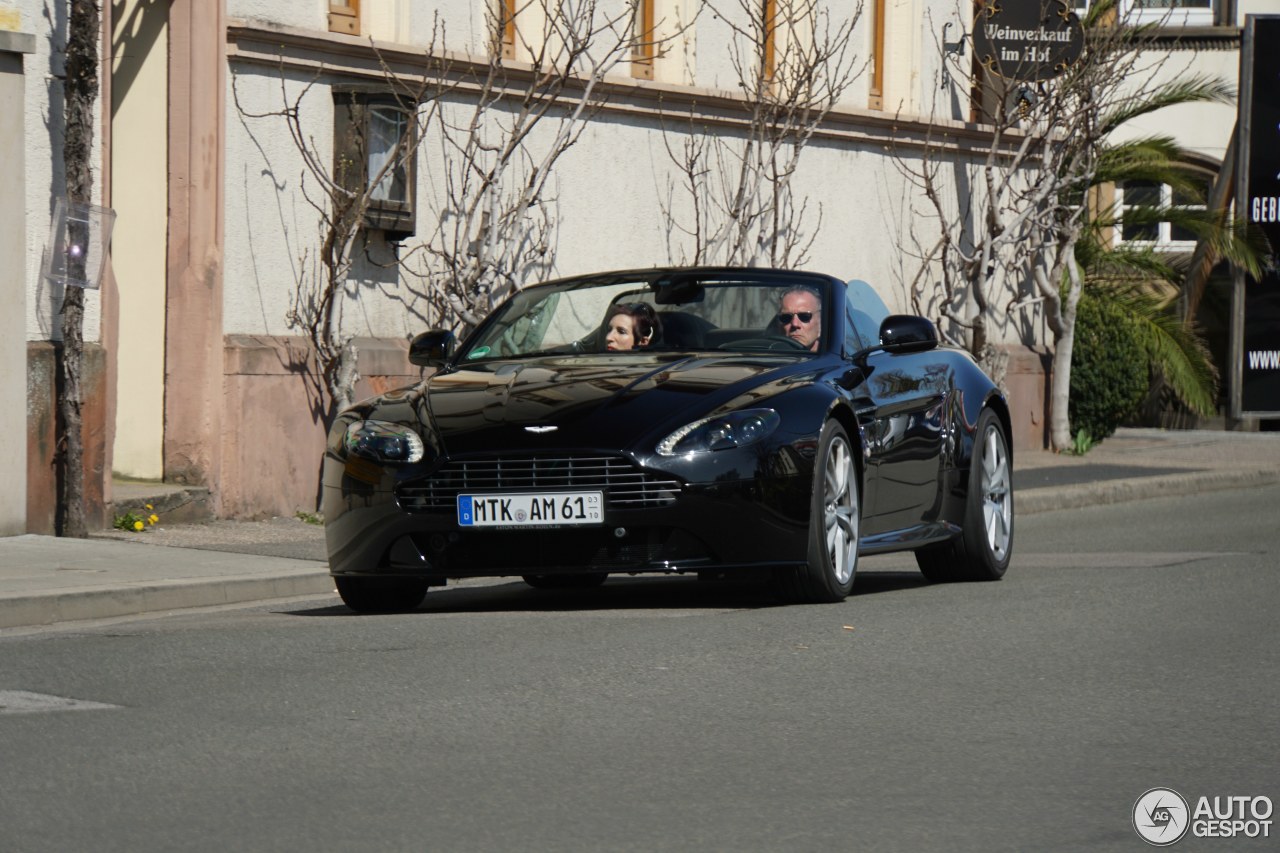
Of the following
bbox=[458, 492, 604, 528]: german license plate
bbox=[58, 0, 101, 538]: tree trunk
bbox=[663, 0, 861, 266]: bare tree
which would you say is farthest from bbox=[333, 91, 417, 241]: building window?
bbox=[458, 492, 604, 528]: german license plate

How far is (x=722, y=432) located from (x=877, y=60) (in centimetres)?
1511

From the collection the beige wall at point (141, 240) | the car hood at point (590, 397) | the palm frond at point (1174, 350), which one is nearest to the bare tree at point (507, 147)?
the beige wall at point (141, 240)

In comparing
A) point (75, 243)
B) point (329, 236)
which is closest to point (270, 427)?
point (329, 236)

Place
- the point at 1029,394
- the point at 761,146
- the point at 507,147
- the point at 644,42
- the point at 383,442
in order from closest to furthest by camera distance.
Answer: the point at 383,442, the point at 507,147, the point at 644,42, the point at 761,146, the point at 1029,394

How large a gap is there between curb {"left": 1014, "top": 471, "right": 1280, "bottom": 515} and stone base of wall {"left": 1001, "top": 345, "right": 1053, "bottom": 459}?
3.46 m

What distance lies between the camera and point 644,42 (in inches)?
778

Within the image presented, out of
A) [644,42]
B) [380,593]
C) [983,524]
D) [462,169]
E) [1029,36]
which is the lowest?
[380,593]

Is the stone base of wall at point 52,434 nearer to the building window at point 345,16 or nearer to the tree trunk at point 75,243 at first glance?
the tree trunk at point 75,243

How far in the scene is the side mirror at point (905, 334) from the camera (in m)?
10.1

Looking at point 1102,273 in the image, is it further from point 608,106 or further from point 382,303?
point 382,303

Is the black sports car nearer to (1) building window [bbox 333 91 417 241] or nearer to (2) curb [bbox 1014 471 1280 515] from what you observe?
(1) building window [bbox 333 91 417 241]

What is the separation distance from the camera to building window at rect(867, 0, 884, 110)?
23.3 m

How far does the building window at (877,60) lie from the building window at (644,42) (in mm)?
3832

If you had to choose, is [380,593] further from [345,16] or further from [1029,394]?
[1029,394]
